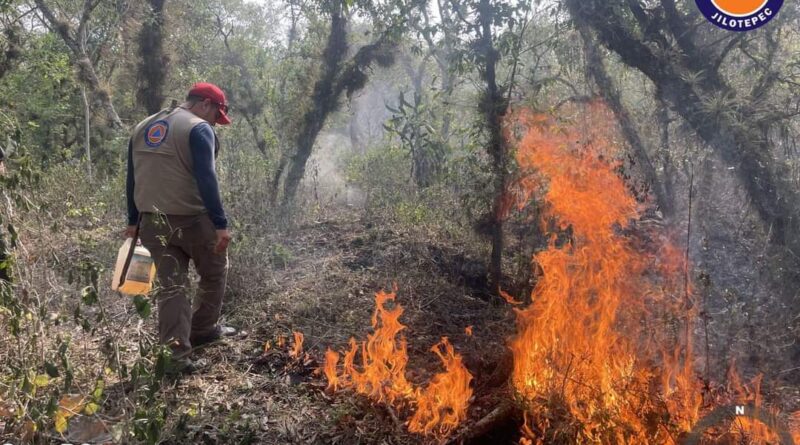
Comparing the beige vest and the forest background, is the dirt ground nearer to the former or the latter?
the forest background

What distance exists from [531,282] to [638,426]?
2.76 meters

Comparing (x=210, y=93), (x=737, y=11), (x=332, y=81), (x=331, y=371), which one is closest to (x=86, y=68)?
(x=332, y=81)

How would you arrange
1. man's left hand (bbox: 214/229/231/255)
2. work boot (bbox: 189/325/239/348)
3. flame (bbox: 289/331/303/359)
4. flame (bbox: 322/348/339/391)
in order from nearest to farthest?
1. flame (bbox: 322/348/339/391)
2. man's left hand (bbox: 214/229/231/255)
3. flame (bbox: 289/331/303/359)
4. work boot (bbox: 189/325/239/348)

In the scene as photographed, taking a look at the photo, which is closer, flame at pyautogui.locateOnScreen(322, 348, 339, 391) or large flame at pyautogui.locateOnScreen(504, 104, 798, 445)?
large flame at pyautogui.locateOnScreen(504, 104, 798, 445)

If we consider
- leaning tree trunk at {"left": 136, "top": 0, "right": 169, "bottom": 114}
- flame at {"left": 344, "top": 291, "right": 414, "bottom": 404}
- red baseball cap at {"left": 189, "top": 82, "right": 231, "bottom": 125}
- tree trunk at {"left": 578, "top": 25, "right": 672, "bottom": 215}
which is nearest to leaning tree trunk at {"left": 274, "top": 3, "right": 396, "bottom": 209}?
leaning tree trunk at {"left": 136, "top": 0, "right": 169, "bottom": 114}

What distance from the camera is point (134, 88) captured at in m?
10.4

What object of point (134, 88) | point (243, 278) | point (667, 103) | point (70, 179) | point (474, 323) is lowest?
point (474, 323)

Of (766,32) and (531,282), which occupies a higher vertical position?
(766,32)

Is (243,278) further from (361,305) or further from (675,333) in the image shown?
(675,333)

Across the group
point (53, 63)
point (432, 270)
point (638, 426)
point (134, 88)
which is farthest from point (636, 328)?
point (53, 63)

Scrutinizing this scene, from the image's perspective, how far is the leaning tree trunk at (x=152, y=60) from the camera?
9992mm

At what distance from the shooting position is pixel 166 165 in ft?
12.7

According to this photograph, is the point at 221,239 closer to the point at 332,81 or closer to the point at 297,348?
the point at 297,348

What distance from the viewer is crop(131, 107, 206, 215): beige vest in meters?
3.86
